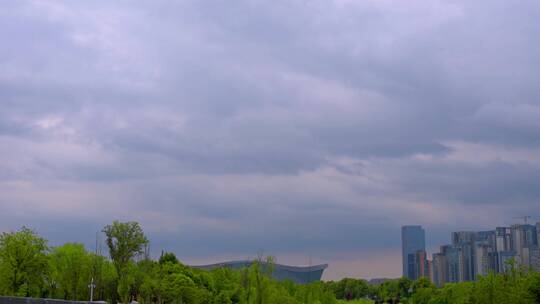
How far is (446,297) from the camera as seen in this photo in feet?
302

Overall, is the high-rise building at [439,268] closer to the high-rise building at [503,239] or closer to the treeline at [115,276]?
the high-rise building at [503,239]

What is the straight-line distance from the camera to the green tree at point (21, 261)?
50.6m

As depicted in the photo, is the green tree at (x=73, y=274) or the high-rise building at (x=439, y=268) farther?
the high-rise building at (x=439, y=268)

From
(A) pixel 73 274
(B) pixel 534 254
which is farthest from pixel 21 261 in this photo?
(B) pixel 534 254

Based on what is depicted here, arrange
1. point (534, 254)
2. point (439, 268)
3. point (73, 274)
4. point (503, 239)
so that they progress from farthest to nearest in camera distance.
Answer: point (439, 268) → point (503, 239) → point (534, 254) → point (73, 274)

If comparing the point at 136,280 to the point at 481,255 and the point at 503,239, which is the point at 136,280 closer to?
the point at 503,239

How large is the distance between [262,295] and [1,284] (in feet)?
65.8

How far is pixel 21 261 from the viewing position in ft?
167

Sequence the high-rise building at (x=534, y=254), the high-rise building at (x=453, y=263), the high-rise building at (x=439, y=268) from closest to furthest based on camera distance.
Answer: the high-rise building at (x=534, y=254) → the high-rise building at (x=453, y=263) → the high-rise building at (x=439, y=268)

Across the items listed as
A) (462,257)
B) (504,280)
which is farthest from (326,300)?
(462,257)

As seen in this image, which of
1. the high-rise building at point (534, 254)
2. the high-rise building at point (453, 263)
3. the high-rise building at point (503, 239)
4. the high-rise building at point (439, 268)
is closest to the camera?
the high-rise building at point (534, 254)

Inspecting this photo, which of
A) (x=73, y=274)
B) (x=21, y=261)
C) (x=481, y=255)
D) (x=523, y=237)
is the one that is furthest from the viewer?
(x=481, y=255)

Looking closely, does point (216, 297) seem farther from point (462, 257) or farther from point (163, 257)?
point (462, 257)

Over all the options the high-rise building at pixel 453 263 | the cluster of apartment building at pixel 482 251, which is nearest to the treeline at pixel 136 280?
the cluster of apartment building at pixel 482 251
